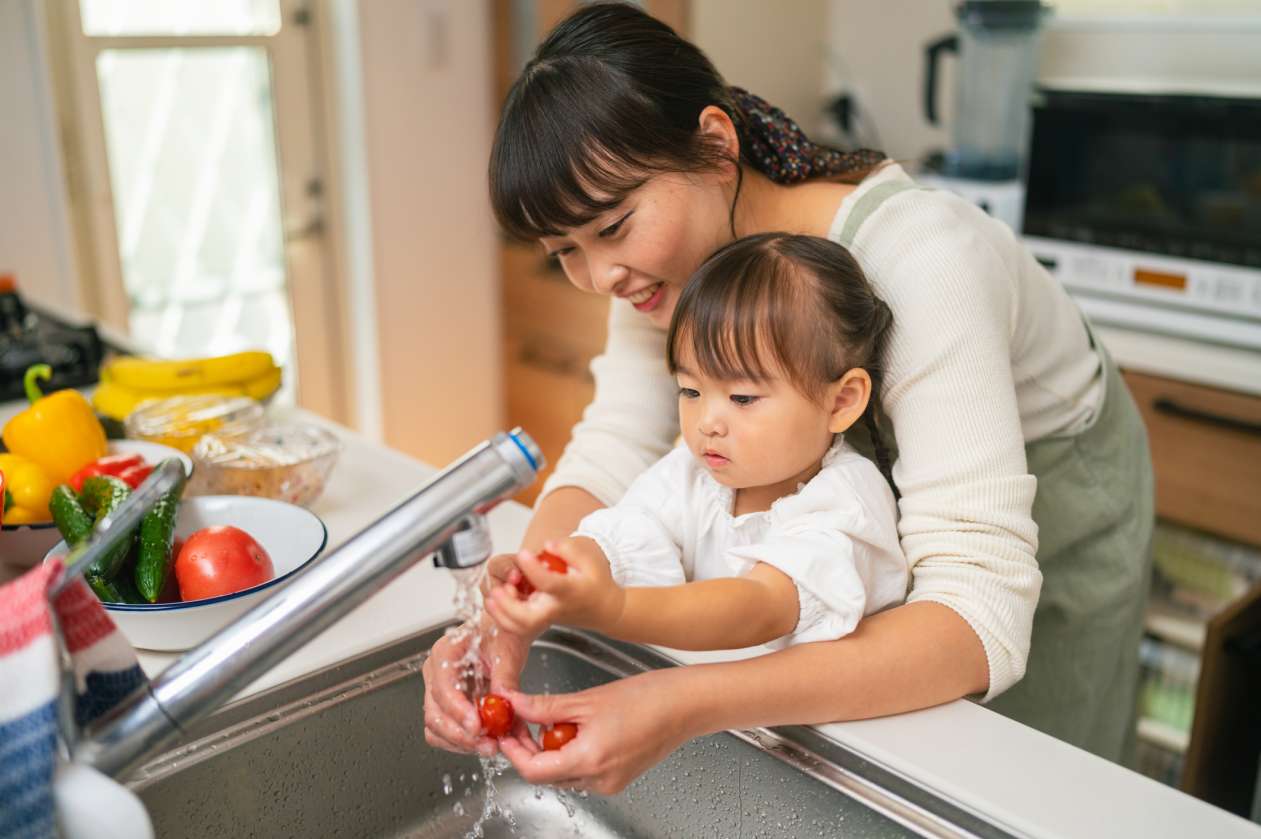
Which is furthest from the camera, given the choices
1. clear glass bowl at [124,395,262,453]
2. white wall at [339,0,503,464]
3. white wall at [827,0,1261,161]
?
white wall at [339,0,503,464]

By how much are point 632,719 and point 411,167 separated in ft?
8.25

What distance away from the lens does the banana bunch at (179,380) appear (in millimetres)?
1368

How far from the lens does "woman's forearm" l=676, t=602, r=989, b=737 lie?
73 centimetres

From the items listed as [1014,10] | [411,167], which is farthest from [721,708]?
[411,167]

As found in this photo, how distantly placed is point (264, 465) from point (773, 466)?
573 millimetres

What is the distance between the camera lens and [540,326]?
3143 millimetres

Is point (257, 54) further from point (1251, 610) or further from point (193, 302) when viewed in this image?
point (1251, 610)

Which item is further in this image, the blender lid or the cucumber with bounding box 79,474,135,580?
the blender lid

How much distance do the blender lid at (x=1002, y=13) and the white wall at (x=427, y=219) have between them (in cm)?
134

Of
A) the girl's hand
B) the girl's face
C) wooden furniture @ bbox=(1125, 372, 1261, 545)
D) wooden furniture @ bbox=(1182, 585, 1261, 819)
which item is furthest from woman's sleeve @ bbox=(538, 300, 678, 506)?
wooden furniture @ bbox=(1125, 372, 1261, 545)

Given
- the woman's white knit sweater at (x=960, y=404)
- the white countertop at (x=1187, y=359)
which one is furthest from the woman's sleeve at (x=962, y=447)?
the white countertop at (x=1187, y=359)

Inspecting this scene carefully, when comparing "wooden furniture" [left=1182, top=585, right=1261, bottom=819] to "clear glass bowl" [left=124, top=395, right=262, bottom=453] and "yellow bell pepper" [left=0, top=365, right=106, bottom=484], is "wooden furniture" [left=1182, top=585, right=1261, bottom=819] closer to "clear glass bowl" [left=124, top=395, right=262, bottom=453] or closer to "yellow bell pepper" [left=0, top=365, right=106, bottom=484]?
"clear glass bowl" [left=124, top=395, right=262, bottom=453]

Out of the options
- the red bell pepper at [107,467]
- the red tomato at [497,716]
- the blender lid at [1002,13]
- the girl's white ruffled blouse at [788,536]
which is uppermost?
the blender lid at [1002,13]

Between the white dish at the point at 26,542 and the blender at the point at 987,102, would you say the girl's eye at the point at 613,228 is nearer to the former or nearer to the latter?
the white dish at the point at 26,542
